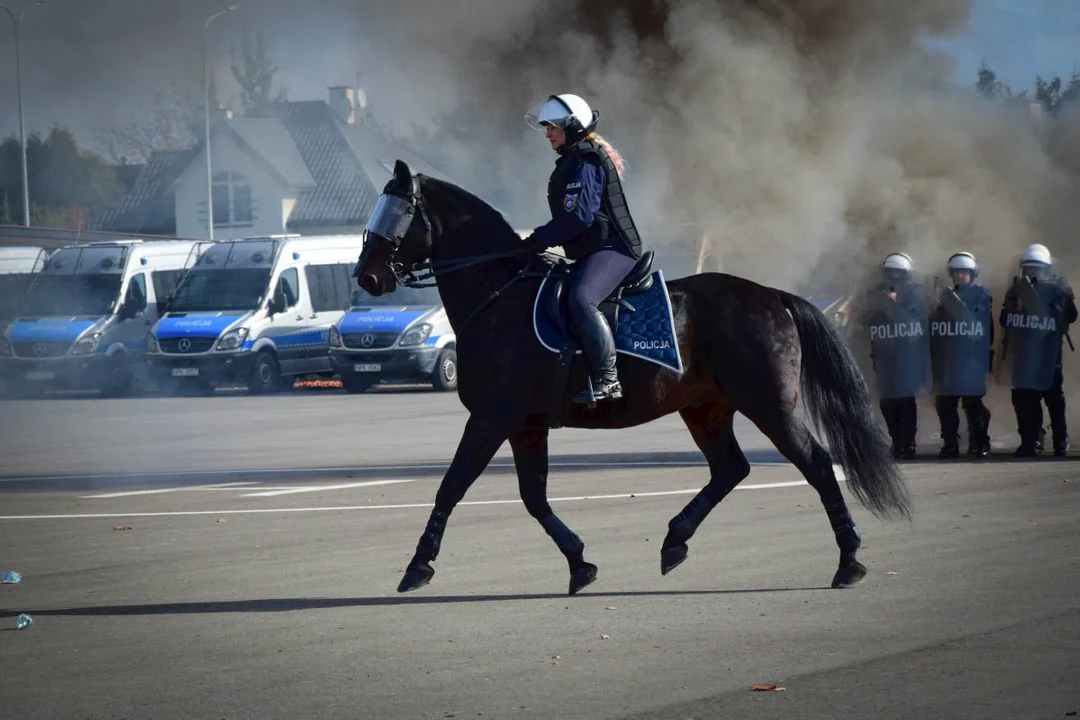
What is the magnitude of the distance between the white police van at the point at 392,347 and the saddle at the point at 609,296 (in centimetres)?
2169

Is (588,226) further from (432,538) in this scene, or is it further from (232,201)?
(232,201)

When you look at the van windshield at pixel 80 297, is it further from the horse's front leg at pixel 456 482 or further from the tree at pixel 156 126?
the horse's front leg at pixel 456 482

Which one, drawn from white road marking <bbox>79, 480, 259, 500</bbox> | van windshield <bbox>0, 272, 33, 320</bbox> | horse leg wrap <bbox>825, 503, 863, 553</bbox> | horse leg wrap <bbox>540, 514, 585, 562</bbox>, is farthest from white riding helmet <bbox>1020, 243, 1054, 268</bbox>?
van windshield <bbox>0, 272, 33, 320</bbox>

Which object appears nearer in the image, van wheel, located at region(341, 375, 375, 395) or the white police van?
the white police van

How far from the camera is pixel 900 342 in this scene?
58.4 ft

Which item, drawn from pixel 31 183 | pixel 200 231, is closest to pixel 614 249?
pixel 31 183

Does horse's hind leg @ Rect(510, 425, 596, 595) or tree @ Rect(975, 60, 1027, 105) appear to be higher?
tree @ Rect(975, 60, 1027, 105)

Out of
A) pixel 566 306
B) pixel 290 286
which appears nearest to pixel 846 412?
pixel 566 306

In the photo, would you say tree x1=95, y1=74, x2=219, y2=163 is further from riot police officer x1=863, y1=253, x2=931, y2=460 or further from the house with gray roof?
riot police officer x1=863, y1=253, x2=931, y2=460

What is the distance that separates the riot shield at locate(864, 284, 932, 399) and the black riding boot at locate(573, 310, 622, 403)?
8445mm

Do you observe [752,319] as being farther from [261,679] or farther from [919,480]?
[919,480]

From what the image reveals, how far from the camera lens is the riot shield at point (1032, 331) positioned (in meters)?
17.4

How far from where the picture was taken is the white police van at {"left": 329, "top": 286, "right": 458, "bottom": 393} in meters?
31.6

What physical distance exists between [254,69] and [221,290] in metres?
20.7
